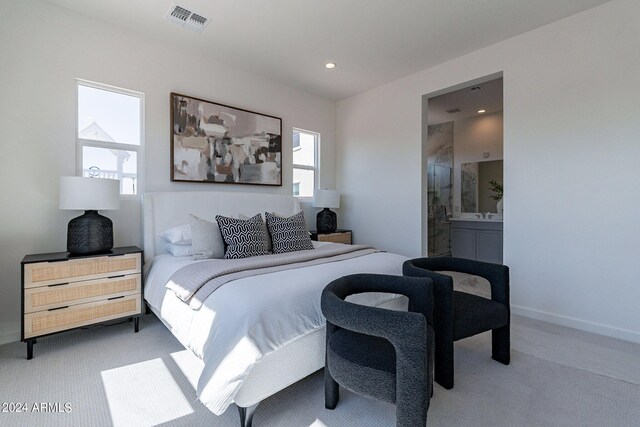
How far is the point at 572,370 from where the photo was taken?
201 cm

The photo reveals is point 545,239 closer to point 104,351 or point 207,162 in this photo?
point 207,162

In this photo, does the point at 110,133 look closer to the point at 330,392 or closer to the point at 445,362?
→ the point at 330,392

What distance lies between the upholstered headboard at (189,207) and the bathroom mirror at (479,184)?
3.70 meters

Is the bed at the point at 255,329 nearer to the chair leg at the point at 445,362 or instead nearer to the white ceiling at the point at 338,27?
the chair leg at the point at 445,362

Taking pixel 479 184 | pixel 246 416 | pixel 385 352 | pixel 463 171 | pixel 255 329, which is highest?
pixel 463 171

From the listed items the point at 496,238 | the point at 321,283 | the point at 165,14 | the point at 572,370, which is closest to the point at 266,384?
the point at 321,283

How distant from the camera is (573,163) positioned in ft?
9.08

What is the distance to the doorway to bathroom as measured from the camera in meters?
5.20

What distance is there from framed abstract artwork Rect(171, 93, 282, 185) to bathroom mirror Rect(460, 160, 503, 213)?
145 inches

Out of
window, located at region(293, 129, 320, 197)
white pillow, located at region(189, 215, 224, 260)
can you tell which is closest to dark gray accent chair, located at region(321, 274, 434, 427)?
white pillow, located at region(189, 215, 224, 260)

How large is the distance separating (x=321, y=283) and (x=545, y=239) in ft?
8.30

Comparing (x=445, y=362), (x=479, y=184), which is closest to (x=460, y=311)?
(x=445, y=362)

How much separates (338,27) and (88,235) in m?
2.95

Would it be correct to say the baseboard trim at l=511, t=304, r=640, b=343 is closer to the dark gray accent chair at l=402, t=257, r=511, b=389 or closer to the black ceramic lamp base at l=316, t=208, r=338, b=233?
the dark gray accent chair at l=402, t=257, r=511, b=389
